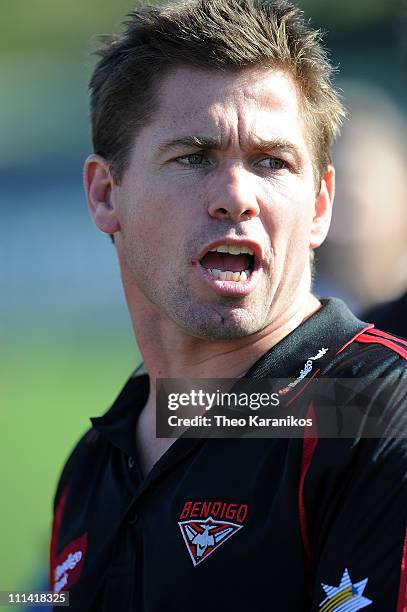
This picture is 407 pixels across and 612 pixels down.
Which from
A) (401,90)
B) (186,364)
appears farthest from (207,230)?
(401,90)

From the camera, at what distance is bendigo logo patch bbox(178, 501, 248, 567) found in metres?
1.69

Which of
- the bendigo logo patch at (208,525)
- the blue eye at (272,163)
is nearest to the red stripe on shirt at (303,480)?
the bendigo logo patch at (208,525)

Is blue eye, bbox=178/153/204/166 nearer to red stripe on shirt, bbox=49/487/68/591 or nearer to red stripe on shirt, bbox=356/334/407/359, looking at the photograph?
red stripe on shirt, bbox=356/334/407/359

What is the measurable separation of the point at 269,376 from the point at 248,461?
212mm

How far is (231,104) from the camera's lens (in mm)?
1954

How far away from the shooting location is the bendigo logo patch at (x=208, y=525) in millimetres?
1690

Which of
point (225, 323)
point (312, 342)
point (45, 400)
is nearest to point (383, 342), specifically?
point (312, 342)

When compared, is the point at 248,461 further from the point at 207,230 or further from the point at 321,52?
the point at 321,52

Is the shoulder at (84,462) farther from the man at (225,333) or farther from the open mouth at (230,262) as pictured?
the open mouth at (230,262)

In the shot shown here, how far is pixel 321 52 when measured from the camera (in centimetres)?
219

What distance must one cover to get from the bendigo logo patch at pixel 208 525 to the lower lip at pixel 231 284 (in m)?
0.43

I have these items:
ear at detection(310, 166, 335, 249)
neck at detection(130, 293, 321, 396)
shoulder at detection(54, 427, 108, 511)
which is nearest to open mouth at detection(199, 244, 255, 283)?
neck at detection(130, 293, 321, 396)

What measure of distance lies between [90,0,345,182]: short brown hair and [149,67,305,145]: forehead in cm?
3

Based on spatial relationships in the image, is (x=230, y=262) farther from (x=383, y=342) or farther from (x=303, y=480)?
(x=303, y=480)
